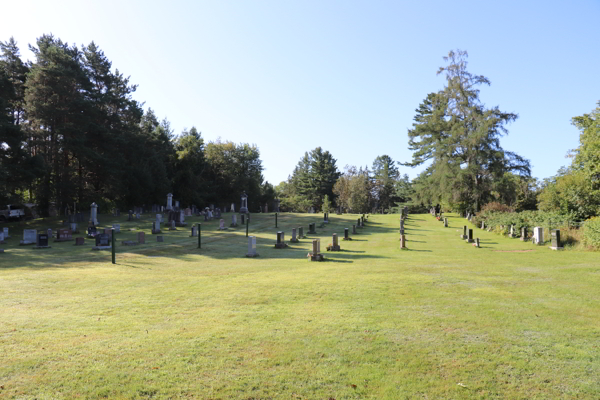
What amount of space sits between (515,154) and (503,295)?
138ft

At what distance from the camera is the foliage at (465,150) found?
43719mm

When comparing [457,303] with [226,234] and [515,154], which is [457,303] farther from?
[515,154]

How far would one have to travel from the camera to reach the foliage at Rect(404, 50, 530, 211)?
1721 inches

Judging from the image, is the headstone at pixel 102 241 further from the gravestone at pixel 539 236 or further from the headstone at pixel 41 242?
the gravestone at pixel 539 236

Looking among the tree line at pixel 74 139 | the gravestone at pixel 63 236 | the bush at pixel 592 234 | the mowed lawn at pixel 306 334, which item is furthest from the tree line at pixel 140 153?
the mowed lawn at pixel 306 334

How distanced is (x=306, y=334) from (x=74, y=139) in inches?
1498

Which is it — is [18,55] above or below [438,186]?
above

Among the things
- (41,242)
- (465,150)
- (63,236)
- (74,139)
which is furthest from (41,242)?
(465,150)

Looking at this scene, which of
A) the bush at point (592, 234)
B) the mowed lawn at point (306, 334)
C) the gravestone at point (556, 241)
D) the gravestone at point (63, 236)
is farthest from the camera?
the gravestone at point (63, 236)

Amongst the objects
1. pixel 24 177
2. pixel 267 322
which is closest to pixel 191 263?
pixel 267 322

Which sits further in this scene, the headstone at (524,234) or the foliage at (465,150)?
the foliage at (465,150)

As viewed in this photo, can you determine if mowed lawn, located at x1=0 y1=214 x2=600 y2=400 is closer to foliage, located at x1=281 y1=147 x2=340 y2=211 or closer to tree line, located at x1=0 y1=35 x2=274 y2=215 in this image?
tree line, located at x1=0 y1=35 x2=274 y2=215

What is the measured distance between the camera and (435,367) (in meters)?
5.27

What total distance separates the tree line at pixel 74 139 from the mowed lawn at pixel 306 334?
2606cm
